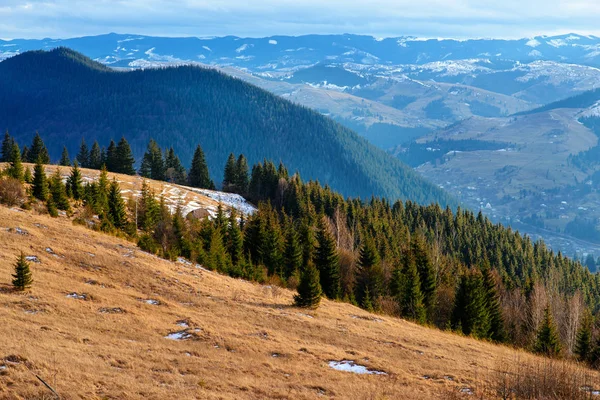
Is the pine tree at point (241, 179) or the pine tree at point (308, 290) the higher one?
the pine tree at point (308, 290)

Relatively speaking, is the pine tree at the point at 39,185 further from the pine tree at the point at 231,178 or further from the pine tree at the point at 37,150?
the pine tree at the point at 231,178

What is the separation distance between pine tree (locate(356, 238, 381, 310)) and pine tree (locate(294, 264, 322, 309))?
23.3m

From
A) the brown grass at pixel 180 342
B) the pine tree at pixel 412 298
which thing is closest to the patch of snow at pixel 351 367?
the brown grass at pixel 180 342

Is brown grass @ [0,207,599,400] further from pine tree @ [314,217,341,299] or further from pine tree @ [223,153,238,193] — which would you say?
pine tree @ [223,153,238,193]

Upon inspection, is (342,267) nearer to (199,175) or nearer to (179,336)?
(179,336)

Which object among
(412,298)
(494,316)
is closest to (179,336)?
(412,298)

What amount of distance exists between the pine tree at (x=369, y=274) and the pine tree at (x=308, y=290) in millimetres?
23279

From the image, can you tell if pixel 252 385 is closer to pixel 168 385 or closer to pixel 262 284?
pixel 168 385

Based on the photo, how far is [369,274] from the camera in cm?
6525

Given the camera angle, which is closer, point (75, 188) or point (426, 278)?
point (426, 278)

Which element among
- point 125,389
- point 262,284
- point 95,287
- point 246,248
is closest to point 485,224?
point 246,248

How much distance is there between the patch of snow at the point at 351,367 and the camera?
24.5m

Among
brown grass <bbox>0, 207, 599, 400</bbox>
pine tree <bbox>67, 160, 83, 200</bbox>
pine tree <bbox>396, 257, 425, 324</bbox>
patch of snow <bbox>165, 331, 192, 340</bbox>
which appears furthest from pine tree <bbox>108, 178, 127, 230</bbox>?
patch of snow <bbox>165, 331, 192, 340</bbox>

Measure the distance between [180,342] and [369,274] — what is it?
43.1 metres
